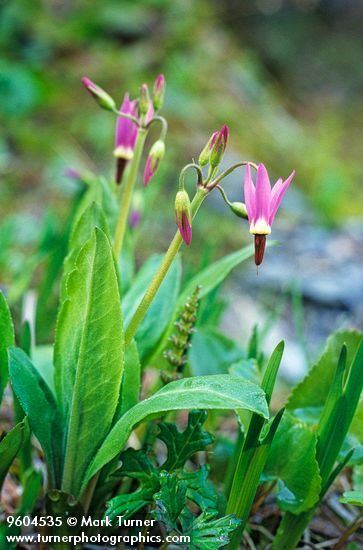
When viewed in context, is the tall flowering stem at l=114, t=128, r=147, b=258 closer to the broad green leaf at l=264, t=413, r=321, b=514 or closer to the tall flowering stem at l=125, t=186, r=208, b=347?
the tall flowering stem at l=125, t=186, r=208, b=347

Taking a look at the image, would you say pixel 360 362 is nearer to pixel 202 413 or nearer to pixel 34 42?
pixel 202 413

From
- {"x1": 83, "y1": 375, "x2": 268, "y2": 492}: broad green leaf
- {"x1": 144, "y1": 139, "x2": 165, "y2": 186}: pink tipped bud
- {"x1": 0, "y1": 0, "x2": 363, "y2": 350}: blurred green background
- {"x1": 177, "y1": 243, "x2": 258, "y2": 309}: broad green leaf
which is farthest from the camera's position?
{"x1": 0, "y1": 0, "x2": 363, "y2": 350}: blurred green background

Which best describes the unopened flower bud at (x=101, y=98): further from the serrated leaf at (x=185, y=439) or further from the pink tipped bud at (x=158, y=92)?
the serrated leaf at (x=185, y=439)

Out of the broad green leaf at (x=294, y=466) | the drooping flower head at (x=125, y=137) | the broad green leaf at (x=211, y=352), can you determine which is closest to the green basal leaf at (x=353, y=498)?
the broad green leaf at (x=294, y=466)

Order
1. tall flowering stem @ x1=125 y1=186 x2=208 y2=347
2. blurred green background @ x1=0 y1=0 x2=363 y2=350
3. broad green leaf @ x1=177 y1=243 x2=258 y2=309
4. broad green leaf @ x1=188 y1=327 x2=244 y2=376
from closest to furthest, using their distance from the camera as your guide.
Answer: tall flowering stem @ x1=125 y1=186 x2=208 y2=347
broad green leaf @ x1=177 y1=243 x2=258 y2=309
broad green leaf @ x1=188 y1=327 x2=244 y2=376
blurred green background @ x1=0 y1=0 x2=363 y2=350

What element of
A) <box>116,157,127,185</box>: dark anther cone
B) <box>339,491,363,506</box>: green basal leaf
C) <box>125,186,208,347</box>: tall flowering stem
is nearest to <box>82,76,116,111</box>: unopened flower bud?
<box>116,157,127,185</box>: dark anther cone

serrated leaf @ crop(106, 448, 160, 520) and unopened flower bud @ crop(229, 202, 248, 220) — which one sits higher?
unopened flower bud @ crop(229, 202, 248, 220)

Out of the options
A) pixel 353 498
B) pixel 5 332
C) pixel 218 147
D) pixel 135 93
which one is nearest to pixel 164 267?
pixel 218 147
